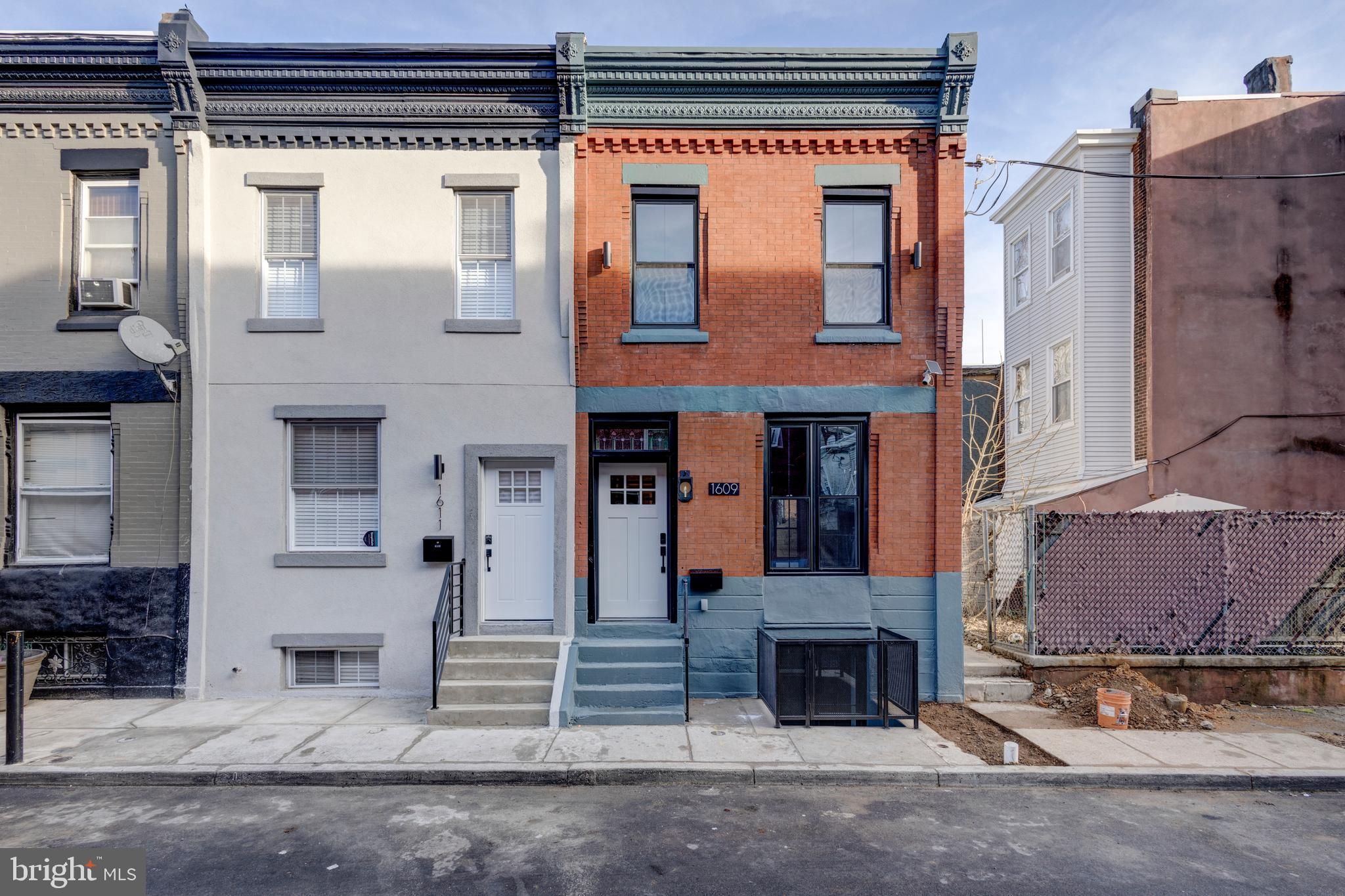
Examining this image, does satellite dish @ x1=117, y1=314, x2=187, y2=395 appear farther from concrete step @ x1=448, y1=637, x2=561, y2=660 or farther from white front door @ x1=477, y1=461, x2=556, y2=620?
concrete step @ x1=448, y1=637, x2=561, y2=660

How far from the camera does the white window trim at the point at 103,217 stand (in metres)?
9.18

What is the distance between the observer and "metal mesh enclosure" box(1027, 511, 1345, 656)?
8.96 m

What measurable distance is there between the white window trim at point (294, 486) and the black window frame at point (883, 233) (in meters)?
6.13

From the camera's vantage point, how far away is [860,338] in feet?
30.2

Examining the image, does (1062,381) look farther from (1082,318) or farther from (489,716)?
(489,716)

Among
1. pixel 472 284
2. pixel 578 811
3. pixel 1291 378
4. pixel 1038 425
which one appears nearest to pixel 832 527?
pixel 578 811

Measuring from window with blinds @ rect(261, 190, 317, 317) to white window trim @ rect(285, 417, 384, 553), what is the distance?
1546 millimetres

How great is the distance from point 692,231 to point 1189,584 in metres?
8.03

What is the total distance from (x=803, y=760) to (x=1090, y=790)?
264 cm

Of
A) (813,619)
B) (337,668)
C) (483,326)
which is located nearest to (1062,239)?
(813,619)

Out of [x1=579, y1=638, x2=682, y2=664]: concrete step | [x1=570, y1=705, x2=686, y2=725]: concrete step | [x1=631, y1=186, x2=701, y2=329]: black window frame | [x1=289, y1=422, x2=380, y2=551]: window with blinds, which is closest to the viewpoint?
[x1=570, y1=705, x2=686, y2=725]: concrete step

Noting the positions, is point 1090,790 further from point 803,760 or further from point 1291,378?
→ point 1291,378

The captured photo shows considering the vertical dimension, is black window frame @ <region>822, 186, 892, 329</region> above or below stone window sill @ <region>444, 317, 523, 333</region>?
above

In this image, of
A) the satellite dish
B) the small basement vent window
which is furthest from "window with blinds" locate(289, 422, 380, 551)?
the satellite dish
